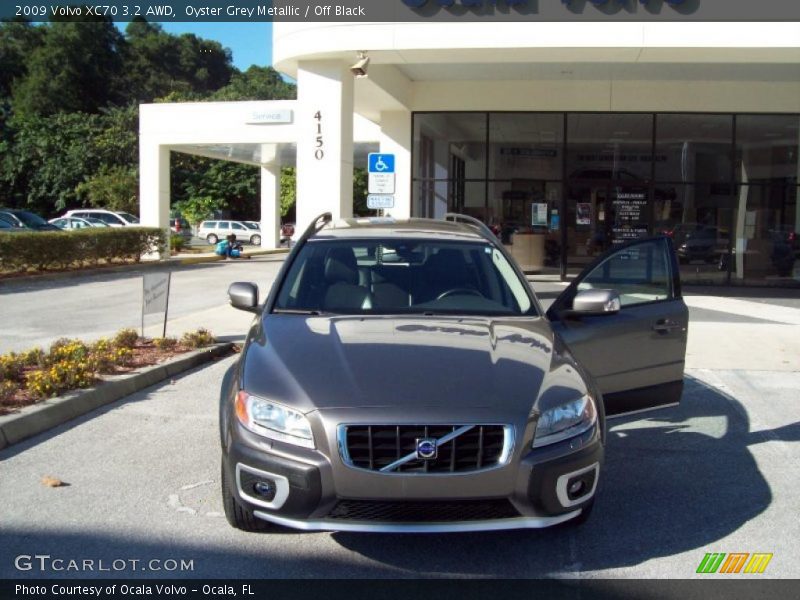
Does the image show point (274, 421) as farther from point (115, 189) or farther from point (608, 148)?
point (115, 189)

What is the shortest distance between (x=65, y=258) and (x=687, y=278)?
15.1m

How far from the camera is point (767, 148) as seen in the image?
64.5 ft

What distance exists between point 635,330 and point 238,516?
9.91 feet

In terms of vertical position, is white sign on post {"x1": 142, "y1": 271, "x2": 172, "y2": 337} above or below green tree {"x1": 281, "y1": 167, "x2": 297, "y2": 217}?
below

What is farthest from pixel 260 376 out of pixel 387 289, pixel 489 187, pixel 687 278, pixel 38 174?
pixel 38 174

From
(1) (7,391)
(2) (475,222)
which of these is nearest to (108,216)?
(1) (7,391)

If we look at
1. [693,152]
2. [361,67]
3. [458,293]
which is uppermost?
[361,67]

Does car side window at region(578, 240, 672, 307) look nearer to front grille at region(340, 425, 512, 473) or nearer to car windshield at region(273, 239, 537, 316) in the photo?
car windshield at region(273, 239, 537, 316)

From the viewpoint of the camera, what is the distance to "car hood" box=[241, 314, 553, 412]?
12.9ft

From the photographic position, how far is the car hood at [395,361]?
3.94 metres

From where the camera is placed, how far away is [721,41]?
1287cm

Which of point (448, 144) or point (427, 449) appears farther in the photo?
point (448, 144)

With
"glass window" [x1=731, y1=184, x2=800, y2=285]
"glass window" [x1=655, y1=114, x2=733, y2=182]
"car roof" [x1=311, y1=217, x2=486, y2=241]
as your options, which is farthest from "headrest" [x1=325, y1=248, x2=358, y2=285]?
"glass window" [x1=731, y1=184, x2=800, y2=285]

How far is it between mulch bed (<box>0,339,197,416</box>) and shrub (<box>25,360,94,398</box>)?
8 cm
